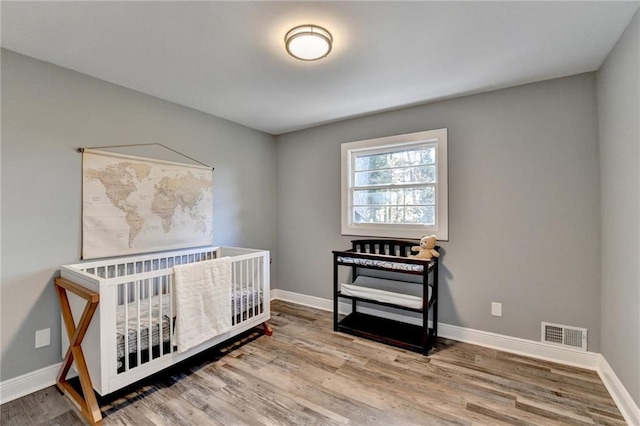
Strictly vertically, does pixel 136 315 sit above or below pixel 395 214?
below

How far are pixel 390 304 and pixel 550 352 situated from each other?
1301 mm

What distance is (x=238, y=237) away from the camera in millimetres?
3488

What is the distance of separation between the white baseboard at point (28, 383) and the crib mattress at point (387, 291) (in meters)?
2.36

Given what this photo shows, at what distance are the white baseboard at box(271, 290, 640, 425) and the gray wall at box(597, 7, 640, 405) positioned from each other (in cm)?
7

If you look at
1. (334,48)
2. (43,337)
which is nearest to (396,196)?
(334,48)

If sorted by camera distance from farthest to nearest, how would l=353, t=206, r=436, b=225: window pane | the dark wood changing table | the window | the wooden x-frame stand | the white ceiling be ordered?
1. l=353, t=206, r=436, b=225: window pane
2. the window
3. the dark wood changing table
4. the wooden x-frame stand
5. the white ceiling

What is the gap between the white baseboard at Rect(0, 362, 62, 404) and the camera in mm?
1837

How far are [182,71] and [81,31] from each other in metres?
0.61

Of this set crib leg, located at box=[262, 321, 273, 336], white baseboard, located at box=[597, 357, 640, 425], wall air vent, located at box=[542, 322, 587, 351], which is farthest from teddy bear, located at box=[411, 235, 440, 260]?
crib leg, located at box=[262, 321, 273, 336]

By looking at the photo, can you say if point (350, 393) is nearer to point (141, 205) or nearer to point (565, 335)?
point (565, 335)

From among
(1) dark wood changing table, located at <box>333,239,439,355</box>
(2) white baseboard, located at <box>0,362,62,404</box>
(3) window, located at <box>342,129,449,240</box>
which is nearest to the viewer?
(2) white baseboard, located at <box>0,362,62,404</box>

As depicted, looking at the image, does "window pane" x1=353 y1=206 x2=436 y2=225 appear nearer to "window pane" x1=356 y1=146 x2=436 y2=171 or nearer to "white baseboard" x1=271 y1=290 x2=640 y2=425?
"window pane" x1=356 y1=146 x2=436 y2=171

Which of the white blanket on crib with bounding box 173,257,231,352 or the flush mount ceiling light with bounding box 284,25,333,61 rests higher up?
the flush mount ceiling light with bounding box 284,25,333,61

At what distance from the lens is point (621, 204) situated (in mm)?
1776
